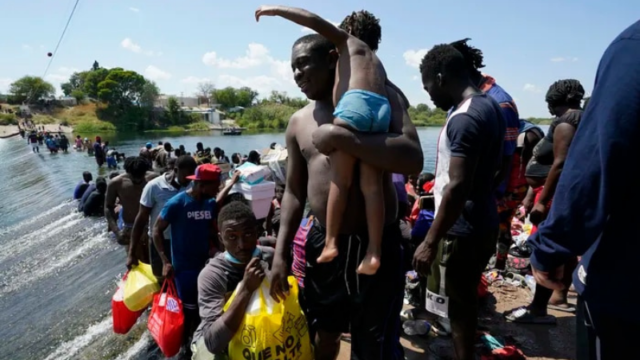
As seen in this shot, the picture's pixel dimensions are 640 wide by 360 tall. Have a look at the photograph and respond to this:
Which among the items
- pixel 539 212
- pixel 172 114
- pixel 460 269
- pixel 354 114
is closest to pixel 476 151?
pixel 460 269

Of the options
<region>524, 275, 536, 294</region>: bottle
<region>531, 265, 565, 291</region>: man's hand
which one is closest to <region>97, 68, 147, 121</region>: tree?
<region>524, 275, 536, 294</region>: bottle

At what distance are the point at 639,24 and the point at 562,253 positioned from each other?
2.26ft

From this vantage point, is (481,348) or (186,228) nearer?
(481,348)

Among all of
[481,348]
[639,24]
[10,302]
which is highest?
[639,24]

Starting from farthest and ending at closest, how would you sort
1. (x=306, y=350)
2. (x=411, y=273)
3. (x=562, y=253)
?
(x=411, y=273), (x=306, y=350), (x=562, y=253)

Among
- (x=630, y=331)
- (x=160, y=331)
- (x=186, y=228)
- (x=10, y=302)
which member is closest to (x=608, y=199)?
(x=630, y=331)

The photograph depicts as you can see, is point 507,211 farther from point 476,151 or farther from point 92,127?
point 92,127

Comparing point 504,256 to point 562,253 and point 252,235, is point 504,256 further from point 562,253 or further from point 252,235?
point 562,253

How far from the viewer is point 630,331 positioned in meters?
1.25

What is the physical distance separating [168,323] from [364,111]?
230 cm

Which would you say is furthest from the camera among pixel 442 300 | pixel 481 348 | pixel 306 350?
pixel 481 348

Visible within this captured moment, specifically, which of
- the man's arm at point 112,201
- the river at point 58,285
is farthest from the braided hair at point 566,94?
the man's arm at point 112,201

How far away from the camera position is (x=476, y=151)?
2125 mm

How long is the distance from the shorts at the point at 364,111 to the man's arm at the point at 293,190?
443 mm
